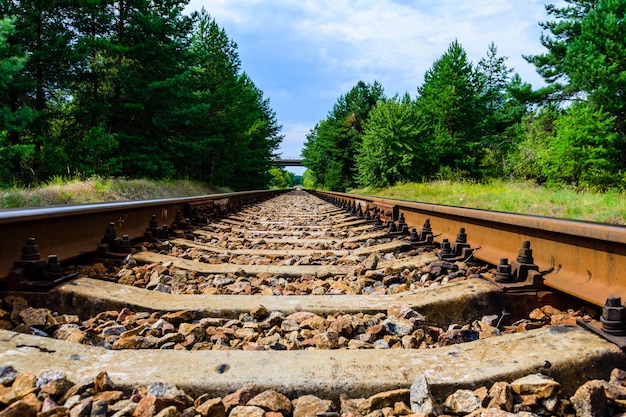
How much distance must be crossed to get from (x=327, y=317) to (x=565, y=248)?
4.39ft

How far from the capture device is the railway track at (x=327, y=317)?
1422mm

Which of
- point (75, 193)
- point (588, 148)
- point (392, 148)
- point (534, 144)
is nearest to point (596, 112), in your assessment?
point (588, 148)

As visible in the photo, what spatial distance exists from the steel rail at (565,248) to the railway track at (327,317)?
10 millimetres

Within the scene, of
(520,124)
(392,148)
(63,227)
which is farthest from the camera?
(520,124)

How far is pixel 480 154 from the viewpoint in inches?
1578

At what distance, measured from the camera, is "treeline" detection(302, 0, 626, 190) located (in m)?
20.5

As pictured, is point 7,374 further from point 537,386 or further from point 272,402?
point 537,386

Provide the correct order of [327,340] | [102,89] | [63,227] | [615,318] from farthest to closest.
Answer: [102,89] → [63,227] → [327,340] → [615,318]

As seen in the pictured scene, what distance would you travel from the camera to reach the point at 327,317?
228 cm

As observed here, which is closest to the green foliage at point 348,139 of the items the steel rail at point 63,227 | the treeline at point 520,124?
the treeline at point 520,124

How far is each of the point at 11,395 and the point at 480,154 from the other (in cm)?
4223

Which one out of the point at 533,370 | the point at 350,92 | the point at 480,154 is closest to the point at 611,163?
the point at 480,154

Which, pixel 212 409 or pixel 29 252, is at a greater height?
pixel 29 252

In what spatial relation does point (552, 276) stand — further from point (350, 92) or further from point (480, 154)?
point (350, 92)
